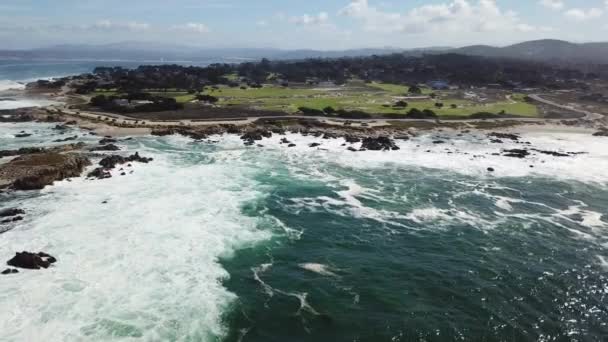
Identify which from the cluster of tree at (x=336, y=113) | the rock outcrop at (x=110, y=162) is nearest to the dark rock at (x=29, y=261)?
the rock outcrop at (x=110, y=162)

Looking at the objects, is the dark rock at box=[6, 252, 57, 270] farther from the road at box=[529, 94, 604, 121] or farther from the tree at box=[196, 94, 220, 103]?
the road at box=[529, 94, 604, 121]

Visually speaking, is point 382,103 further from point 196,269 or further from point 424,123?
point 196,269

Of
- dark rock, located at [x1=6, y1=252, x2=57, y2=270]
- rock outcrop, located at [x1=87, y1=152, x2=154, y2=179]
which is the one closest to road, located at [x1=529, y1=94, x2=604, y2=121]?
rock outcrop, located at [x1=87, y1=152, x2=154, y2=179]

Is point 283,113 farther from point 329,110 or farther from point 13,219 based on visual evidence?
point 13,219

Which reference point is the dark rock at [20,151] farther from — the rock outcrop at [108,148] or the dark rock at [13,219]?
the dark rock at [13,219]

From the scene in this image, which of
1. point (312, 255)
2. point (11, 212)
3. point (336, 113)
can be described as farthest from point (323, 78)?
point (312, 255)

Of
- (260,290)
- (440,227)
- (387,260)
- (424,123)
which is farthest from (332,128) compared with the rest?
(260,290)
